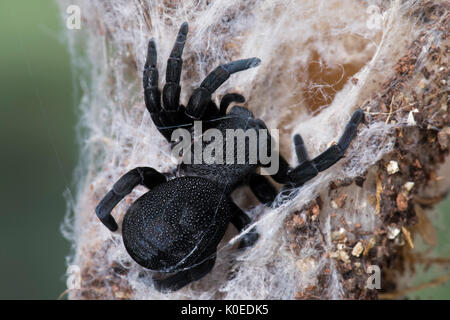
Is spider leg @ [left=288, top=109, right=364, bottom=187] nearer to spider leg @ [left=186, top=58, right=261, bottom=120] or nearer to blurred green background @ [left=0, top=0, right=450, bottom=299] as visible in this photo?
spider leg @ [left=186, top=58, right=261, bottom=120]

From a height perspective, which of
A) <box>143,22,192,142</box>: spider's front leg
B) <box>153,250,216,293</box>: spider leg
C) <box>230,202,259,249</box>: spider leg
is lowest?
<box>153,250,216,293</box>: spider leg

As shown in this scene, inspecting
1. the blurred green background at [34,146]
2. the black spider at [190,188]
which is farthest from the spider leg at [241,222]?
the blurred green background at [34,146]

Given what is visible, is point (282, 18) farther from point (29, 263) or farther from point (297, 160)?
point (29, 263)

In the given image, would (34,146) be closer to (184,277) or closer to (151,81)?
(151,81)

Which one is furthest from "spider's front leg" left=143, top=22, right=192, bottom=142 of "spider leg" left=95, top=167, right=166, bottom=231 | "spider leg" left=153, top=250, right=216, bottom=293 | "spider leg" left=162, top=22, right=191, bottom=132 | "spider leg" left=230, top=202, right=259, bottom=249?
"spider leg" left=153, top=250, right=216, bottom=293

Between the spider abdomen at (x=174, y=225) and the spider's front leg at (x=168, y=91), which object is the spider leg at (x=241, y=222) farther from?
the spider's front leg at (x=168, y=91)

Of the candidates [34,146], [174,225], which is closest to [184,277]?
[174,225]
